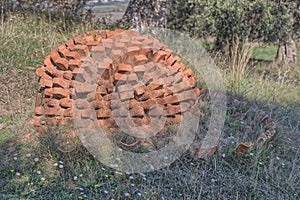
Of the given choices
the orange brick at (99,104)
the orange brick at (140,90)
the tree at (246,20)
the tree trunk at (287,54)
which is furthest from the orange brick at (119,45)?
the tree trunk at (287,54)

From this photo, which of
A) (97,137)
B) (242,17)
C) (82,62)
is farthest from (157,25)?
(97,137)

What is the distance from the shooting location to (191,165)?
2754 mm

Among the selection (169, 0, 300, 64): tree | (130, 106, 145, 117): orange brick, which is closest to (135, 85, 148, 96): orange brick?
(130, 106, 145, 117): orange brick

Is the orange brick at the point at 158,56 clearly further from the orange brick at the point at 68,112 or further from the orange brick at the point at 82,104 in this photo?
the orange brick at the point at 68,112

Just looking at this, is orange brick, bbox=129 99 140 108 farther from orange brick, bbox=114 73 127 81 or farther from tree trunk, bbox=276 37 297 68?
tree trunk, bbox=276 37 297 68

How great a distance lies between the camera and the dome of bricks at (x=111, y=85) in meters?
2.95

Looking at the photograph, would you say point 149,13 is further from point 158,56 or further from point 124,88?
point 124,88

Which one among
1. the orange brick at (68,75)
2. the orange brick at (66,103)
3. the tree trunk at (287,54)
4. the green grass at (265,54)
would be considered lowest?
the green grass at (265,54)

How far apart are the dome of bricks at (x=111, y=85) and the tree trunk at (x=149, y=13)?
2.39 metres

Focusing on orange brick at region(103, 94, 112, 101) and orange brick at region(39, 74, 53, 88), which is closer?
orange brick at region(103, 94, 112, 101)

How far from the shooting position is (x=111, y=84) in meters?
2.97

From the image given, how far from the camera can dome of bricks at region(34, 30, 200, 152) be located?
9.66ft

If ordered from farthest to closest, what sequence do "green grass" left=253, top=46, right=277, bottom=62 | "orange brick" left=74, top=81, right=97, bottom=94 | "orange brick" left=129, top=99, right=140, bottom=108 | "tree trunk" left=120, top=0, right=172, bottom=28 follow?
"green grass" left=253, top=46, right=277, bottom=62
"tree trunk" left=120, top=0, right=172, bottom=28
"orange brick" left=129, top=99, right=140, bottom=108
"orange brick" left=74, top=81, right=97, bottom=94

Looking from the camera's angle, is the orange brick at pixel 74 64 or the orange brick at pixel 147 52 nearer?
the orange brick at pixel 74 64
